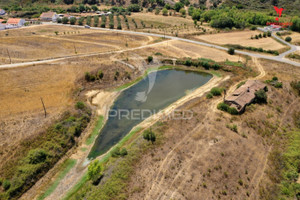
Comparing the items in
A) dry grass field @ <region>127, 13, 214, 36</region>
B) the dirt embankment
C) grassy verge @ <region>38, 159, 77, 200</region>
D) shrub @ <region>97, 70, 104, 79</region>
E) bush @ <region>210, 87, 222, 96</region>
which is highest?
dry grass field @ <region>127, 13, 214, 36</region>

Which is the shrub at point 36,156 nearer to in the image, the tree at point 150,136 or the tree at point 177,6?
the tree at point 150,136

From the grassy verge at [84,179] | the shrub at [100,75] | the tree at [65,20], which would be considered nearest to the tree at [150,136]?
the grassy verge at [84,179]

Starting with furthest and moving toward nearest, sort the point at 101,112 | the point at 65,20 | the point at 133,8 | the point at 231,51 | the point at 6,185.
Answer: the point at 133,8, the point at 65,20, the point at 231,51, the point at 101,112, the point at 6,185

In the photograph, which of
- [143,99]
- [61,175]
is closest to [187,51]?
[143,99]

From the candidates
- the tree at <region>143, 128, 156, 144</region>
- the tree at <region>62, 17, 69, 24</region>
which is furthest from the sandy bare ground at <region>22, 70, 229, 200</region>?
the tree at <region>62, 17, 69, 24</region>

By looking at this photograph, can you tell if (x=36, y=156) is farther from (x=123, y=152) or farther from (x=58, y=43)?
(x=58, y=43)

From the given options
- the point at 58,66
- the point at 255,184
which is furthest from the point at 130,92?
the point at 255,184

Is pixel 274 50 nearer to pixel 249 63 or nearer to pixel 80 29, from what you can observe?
pixel 249 63

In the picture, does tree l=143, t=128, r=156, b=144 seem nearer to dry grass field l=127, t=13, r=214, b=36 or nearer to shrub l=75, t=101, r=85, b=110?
shrub l=75, t=101, r=85, b=110

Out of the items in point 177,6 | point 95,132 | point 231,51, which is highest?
point 177,6
